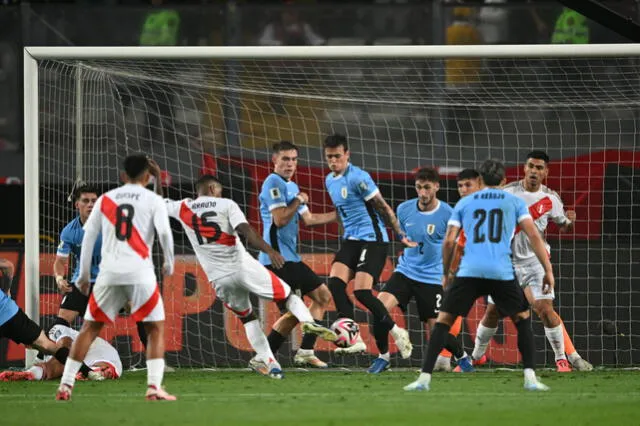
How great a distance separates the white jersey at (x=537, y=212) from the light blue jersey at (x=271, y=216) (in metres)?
2.06

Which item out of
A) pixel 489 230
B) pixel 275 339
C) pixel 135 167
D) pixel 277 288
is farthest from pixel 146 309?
pixel 275 339

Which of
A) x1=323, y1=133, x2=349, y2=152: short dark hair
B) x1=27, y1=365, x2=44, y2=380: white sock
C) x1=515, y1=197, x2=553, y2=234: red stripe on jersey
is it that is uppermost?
x1=323, y1=133, x2=349, y2=152: short dark hair

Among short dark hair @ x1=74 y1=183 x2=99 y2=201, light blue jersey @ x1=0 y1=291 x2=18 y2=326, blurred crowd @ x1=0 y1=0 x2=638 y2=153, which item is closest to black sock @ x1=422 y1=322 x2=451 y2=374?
light blue jersey @ x1=0 y1=291 x2=18 y2=326

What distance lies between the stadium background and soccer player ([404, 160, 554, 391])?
3.97 metres

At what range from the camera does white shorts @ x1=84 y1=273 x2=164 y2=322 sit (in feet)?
32.3

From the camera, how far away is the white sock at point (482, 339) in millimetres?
13156

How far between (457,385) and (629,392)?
1.41m

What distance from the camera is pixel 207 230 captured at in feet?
39.8

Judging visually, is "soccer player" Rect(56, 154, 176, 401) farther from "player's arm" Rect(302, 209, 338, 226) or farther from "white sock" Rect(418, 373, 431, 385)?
"player's arm" Rect(302, 209, 338, 226)

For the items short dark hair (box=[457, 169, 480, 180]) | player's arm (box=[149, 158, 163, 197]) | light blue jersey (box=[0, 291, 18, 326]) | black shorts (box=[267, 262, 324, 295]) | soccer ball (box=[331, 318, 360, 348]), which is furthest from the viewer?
black shorts (box=[267, 262, 324, 295])

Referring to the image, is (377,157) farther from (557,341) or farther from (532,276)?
(557,341)

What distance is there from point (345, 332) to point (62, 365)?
2.62 meters

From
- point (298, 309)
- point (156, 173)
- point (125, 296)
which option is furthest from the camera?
point (298, 309)

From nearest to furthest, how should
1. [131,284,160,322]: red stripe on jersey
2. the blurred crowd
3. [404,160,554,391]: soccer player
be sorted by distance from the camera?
[131,284,160,322]: red stripe on jersey < [404,160,554,391]: soccer player < the blurred crowd
